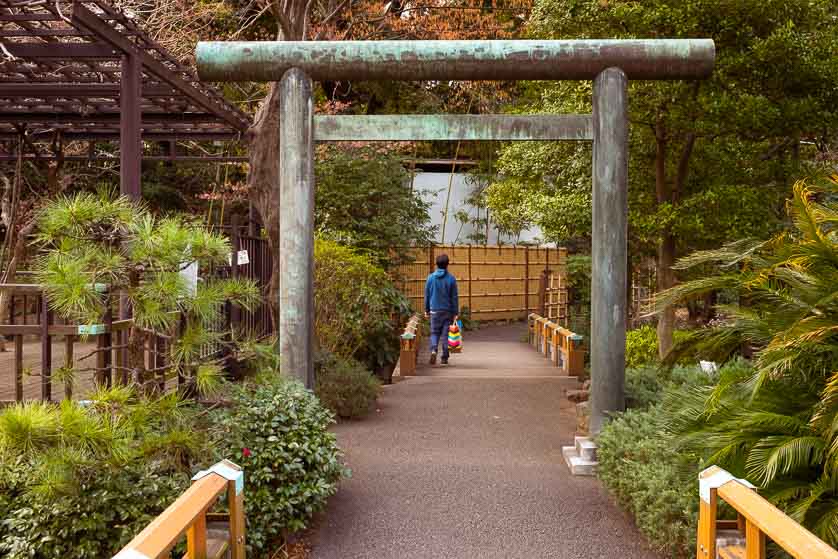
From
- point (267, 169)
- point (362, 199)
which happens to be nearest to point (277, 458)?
point (267, 169)

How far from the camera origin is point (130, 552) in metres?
2.52

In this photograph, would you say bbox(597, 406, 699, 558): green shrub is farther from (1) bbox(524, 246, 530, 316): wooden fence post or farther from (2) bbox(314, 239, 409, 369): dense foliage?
(1) bbox(524, 246, 530, 316): wooden fence post

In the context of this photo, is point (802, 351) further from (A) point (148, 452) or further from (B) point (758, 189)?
(B) point (758, 189)

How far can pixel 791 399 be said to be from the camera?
4371 millimetres

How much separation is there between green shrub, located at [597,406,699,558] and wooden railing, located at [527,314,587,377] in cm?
648

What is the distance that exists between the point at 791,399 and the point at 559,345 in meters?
9.86

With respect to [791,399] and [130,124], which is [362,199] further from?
[791,399]

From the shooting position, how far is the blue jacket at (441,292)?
12844 mm

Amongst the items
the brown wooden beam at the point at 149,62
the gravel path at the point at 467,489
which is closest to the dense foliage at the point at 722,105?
the gravel path at the point at 467,489

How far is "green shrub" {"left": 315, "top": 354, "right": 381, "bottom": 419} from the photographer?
331 inches

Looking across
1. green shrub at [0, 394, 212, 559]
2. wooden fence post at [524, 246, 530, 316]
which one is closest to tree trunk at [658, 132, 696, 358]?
green shrub at [0, 394, 212, 559]

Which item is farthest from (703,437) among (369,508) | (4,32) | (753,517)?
(4,32)

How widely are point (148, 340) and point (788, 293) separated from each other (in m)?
3.55

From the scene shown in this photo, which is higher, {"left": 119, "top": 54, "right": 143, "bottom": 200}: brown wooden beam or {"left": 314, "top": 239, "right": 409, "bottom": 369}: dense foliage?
{"left": 119, "top": 54, "right": 143, "bottom": 200}: brown wooden beam
